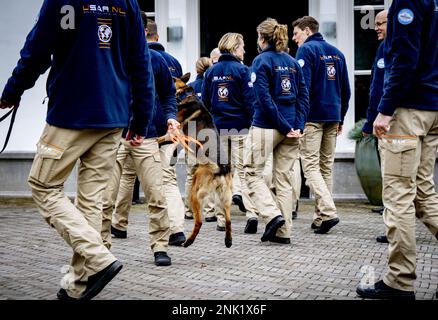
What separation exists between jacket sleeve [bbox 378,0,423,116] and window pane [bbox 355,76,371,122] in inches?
299

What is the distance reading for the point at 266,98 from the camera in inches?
281

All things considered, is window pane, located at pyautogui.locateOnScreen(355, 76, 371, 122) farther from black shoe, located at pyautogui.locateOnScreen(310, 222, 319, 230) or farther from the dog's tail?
the dog's tail

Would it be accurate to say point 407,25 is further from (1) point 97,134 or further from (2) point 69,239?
(2) point 69,239

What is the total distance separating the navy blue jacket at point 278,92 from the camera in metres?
7.18

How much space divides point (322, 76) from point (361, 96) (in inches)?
147

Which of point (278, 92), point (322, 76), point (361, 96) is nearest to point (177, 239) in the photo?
point (278, 92)

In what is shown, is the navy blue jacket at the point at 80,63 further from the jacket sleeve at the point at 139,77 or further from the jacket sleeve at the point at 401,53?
the jacket sleeve at the point at 401,53

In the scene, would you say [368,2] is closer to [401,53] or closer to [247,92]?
[247,92]

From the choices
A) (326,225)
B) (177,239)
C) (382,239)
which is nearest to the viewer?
(177,239)

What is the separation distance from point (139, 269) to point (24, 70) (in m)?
2.23

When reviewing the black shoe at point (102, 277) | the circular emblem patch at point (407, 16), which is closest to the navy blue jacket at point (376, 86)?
the circular emblem patch at point (407, 16)

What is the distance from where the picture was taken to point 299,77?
745 cm

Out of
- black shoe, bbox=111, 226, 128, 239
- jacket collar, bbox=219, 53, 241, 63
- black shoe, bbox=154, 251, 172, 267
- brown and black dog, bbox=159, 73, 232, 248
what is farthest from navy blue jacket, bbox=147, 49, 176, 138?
jacket collar, bbox=219, 53, 241, 63

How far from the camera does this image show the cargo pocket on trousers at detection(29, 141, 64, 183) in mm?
4355
